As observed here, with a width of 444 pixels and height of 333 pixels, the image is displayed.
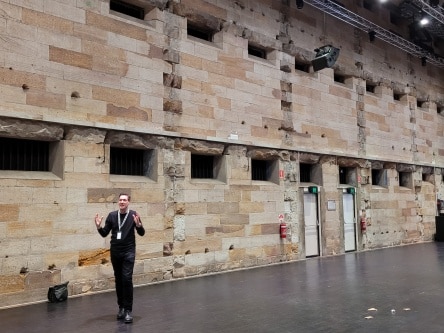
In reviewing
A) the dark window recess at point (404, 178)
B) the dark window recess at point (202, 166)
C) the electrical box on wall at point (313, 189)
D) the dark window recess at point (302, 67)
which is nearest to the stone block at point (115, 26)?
the dark window recess at point (202, 166)

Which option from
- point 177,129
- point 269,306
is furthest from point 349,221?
point 269,306

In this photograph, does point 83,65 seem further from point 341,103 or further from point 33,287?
point 341,103

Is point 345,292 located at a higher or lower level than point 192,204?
lower

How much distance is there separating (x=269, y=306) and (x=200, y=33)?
19.8 ft

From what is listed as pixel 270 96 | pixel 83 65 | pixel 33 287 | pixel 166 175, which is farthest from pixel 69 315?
pixel 270 96

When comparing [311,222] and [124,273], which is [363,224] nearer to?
[311,222]

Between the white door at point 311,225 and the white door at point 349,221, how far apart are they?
1291 mm

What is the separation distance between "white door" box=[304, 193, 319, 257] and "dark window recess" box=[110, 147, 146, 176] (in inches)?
185

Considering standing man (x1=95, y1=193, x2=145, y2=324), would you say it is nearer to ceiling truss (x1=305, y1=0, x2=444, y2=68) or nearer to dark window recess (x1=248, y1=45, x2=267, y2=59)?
dark window recess (x1=248, y1=45, x2=267, y2=59)

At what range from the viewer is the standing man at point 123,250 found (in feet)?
17.0

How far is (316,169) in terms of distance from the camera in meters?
11.5

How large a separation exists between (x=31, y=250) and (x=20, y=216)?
54 cm

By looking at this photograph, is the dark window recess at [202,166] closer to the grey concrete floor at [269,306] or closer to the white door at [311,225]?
the grey concrete floor at [269,306]

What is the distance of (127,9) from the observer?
27.4 feet
